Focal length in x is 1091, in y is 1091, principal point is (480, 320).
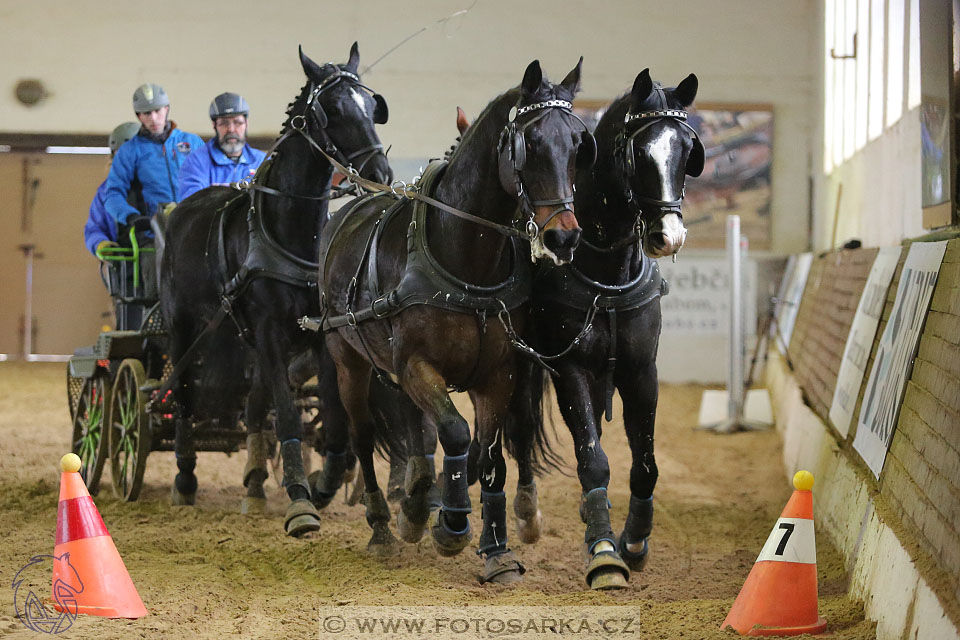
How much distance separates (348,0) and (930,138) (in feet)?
32.9

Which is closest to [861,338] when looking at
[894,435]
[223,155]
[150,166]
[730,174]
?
[894,435]

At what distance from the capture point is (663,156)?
416cm

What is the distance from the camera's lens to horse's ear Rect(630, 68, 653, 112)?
4.25m

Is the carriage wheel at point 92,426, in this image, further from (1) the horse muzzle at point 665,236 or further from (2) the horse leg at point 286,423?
(1) the horse muzzle at point 665,236

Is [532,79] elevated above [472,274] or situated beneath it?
elevated above

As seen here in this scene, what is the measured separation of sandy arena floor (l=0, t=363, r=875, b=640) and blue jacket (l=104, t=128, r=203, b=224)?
6.36ft

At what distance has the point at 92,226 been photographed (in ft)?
23.8

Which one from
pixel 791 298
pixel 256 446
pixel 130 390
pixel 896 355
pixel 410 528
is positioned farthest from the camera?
pixel 791 298

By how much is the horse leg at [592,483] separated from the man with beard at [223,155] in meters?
3.36

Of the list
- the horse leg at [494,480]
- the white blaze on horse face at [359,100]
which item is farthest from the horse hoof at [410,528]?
the white blaze on horse face at [359,100]

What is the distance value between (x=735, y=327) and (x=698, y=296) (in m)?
4.20

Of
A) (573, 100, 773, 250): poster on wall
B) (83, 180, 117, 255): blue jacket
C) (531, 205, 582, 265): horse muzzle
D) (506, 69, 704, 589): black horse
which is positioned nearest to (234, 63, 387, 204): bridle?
(506, 69, 704, 589): black horse

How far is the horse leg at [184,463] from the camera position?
249 inches

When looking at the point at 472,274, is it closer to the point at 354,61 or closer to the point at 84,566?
the point at 84,566
